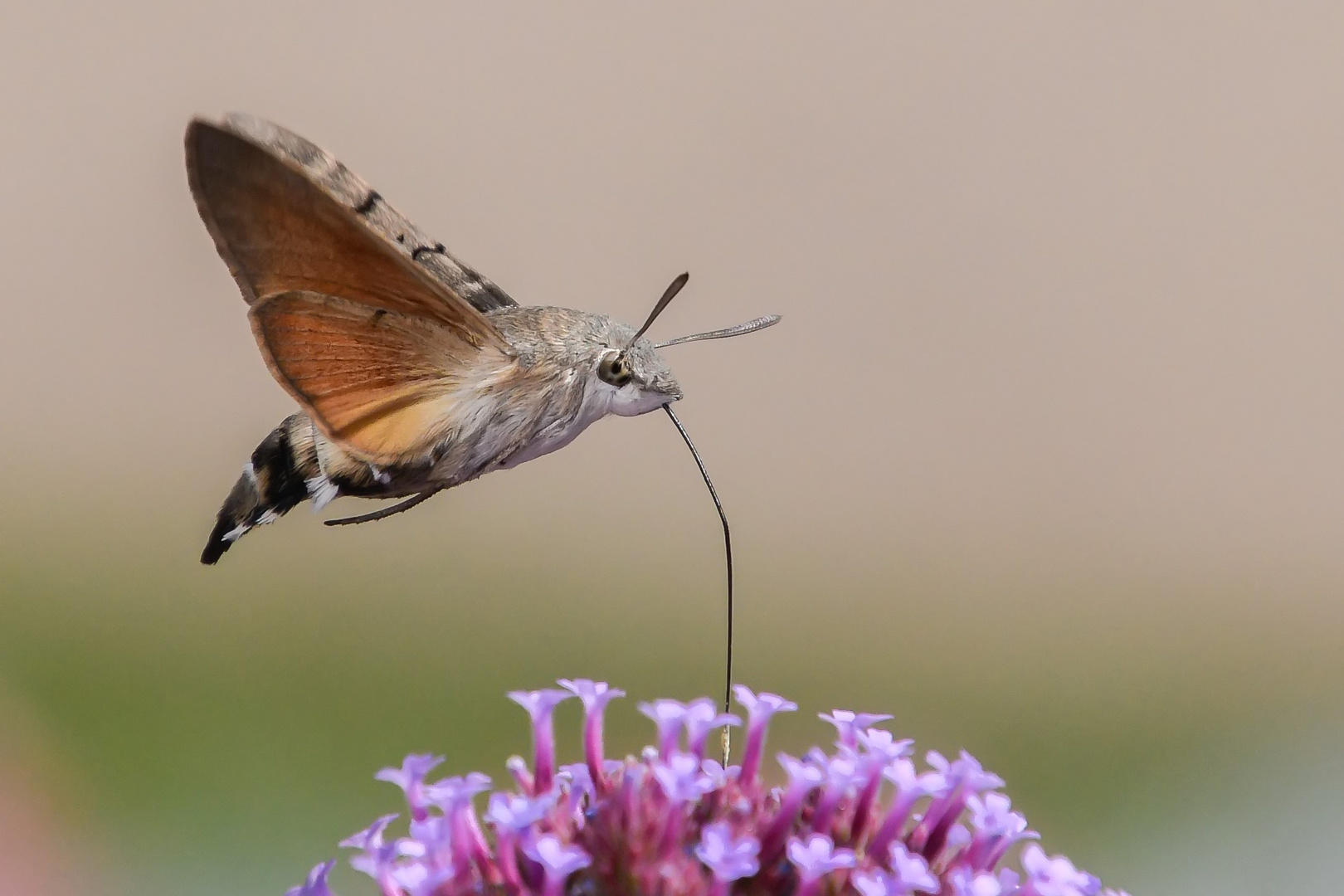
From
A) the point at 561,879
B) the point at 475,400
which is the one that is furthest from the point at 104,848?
the point at 561,879

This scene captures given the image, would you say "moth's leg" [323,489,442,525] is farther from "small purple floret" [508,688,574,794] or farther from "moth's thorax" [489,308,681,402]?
"small purple floret" [508,688,574,794]

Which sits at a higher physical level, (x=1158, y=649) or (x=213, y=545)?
(x=213, y=545)

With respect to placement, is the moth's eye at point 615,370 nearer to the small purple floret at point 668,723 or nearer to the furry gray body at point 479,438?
the furry gray body at point 479,438

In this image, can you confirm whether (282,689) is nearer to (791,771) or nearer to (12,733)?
(12,733)

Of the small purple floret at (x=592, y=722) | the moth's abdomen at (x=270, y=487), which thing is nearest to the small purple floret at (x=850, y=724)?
the small purple floret at (x=592, y=722)

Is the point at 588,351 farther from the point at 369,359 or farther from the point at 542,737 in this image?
the point at 542,737

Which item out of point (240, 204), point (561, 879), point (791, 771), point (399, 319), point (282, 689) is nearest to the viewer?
point (561, 879)

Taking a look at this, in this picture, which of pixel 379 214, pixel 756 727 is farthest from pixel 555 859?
pixel 379 214
